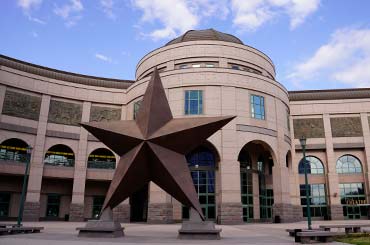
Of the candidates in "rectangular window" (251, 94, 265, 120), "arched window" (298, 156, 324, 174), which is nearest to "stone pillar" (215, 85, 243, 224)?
"rectangular window" (251, 94, 265, 120)

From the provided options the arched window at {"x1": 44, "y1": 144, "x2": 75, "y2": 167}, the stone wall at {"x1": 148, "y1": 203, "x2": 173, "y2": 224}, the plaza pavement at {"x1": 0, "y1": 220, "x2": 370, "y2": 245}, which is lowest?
the plaza pavement at {"x1": 0, "y1": 220, "x2": 370, "y2": 245}

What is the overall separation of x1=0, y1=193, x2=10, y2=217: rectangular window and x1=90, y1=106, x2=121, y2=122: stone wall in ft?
38.6

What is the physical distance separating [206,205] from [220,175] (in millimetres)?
3473

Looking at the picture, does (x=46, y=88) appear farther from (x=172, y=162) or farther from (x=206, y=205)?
(x=172, y=162)

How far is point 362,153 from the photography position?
142 ft

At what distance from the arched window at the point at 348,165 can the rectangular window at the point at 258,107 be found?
1549cm

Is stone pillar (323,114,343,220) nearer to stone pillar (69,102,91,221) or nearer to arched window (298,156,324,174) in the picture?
arched window (298,156,324,174)

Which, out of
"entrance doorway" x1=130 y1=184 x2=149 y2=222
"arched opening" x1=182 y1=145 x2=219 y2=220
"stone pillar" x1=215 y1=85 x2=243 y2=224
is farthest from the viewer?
"entrance doorway" x1=130 y1=184 x2=149 y2=222

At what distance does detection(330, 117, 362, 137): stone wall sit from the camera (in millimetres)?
43438

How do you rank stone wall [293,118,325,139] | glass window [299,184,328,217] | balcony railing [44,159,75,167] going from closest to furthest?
balcony railing [44,159,75,167] < glass window [299,184,328,217] < stone wall [293,118,325,139]

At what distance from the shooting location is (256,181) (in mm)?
36312

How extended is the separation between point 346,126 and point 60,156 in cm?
3503

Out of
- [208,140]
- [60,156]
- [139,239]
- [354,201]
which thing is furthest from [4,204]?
[354,201]

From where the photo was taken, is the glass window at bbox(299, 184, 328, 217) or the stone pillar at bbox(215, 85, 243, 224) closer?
the stone pillar at bbox(215, 85, 243, 224)
